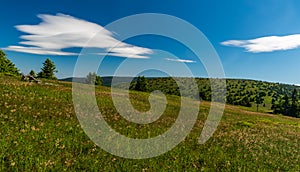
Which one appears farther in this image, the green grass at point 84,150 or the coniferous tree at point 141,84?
the coniferous tree at point 141,84

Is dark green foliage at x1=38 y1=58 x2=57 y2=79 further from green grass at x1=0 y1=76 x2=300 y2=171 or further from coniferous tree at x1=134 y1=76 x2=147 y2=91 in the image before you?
green grass at x1=0 y1=76 x2=300 y2=171

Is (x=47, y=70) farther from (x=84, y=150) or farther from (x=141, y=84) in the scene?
(x=84, y=150)

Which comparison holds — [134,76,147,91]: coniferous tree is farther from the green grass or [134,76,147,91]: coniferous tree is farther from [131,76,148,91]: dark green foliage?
the green grass

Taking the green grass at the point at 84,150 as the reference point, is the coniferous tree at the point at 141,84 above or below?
above

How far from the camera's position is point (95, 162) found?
9070 mm

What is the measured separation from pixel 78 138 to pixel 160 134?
529 centimetres

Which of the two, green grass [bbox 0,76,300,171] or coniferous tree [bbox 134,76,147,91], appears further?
coniferous tree [bbox 134,76,147,91]

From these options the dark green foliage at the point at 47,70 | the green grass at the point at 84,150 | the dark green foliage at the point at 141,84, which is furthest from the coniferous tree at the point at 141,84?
the green grass at the point at 84,150

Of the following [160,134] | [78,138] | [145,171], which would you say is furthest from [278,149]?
[78,138]

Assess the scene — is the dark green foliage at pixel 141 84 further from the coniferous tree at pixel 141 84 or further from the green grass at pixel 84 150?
the green grass at pixel 84 150

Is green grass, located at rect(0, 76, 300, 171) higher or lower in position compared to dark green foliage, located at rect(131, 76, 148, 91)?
lower

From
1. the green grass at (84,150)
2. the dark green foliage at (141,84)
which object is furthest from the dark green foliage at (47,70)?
the green grass at (84,150)

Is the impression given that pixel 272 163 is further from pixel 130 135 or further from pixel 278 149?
pixel 130 135

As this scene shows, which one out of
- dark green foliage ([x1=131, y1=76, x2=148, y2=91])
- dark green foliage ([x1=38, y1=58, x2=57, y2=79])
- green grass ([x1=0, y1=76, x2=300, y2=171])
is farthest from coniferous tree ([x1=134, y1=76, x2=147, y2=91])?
green grass ([x1=0, y1=76, x2=300, y2=171])
